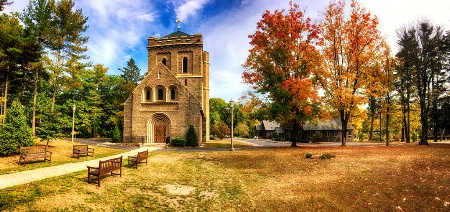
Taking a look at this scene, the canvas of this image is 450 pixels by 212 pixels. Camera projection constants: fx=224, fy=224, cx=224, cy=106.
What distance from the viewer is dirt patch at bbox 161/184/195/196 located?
8.54 metres

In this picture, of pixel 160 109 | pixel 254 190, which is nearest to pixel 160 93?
pixel 160 109

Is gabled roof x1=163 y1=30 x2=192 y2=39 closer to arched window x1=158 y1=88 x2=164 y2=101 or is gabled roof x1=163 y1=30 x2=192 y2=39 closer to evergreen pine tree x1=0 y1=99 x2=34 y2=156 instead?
arched window x1=158 y1=88 x2=164 y2=101

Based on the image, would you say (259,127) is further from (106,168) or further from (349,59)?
(106,168)

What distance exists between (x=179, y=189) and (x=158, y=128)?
72.6ft

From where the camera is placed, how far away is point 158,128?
3000cm

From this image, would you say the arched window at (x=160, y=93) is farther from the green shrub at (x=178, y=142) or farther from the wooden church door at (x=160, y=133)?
the green shrub at (x=178, y=142)

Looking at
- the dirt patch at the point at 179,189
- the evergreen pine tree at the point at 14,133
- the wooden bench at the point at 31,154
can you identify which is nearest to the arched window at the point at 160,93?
the evergreen pine tree at the point at 14,133

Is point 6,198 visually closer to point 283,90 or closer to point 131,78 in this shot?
point 283,90

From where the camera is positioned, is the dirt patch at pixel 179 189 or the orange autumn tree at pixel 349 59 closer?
the dirt patch at pixel 179 189

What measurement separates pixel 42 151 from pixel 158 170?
8.19 m

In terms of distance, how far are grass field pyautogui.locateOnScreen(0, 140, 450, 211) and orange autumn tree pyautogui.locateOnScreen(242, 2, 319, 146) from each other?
8555 mm

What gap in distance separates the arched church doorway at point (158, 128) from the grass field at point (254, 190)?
704 inches

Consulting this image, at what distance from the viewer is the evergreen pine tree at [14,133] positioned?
13.8 metres

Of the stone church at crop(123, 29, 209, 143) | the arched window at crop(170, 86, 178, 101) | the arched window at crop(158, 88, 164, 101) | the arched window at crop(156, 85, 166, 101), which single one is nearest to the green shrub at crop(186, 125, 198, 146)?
the stone church at crop(123, 29, 209, 143)
